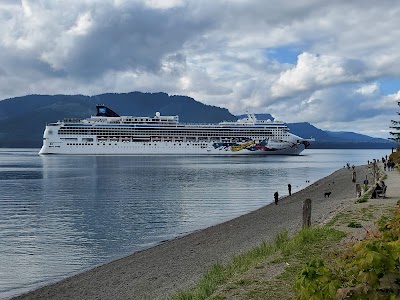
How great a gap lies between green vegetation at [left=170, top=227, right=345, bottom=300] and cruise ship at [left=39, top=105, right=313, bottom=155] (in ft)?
390

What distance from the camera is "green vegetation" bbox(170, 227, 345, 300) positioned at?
850cm

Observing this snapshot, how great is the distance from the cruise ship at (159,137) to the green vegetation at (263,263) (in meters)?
119

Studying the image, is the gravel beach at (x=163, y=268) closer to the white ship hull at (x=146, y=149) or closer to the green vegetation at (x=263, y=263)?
the green vegetation at (x=263, y=263)

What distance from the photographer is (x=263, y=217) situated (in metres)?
25.2

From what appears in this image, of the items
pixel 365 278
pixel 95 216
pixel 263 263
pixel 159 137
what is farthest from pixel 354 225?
pixel 159 137

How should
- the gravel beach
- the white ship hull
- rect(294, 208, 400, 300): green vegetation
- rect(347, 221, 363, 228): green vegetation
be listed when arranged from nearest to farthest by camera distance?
rect(294, 208, 400, 300): green vegetation, the gravel beach, rect(347, 221, 363, 228): green vegetation, the white ship hull

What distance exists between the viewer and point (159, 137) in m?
132

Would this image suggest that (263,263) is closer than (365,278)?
No

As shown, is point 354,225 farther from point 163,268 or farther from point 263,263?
point 163,268

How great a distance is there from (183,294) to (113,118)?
5029 inches

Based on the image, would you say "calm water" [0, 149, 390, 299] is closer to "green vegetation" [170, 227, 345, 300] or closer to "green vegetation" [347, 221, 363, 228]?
"green vegetation" [170, 227, 345, 300]

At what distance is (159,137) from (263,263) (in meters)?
123

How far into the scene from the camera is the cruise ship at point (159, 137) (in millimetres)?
130500

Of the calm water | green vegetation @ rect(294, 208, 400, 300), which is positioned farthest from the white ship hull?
green vegetation @ rect(294, 208, 400, 300)
